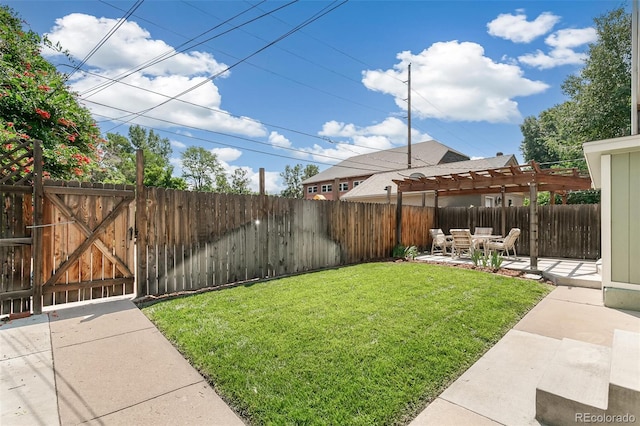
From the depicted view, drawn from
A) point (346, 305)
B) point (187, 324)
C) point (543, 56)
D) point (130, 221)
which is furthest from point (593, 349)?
point (543, 56)

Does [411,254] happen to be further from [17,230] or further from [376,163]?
[376,163]

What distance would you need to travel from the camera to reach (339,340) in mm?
3043

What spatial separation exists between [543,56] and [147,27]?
1348 cm

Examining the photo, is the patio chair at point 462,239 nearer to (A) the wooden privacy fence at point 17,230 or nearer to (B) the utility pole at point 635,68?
(B) the utility pole at point 635,68

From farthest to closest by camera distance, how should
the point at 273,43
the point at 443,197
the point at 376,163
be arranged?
1. the point at 376,163
2. the point at 443,197
3. the point at 273,43

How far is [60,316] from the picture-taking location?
12.7 feet

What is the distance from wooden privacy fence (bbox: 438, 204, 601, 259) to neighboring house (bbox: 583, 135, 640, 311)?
19.6ft

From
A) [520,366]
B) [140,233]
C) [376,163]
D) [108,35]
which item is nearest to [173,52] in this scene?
[108,35]

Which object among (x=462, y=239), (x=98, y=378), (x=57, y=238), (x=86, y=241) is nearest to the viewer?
(x=98, y=378)

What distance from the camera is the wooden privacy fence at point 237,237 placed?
15.9 ft

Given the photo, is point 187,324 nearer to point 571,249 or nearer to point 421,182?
point 421,182

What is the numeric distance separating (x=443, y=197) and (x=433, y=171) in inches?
139

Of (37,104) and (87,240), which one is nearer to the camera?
(87,240)

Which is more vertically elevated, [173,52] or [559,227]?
[173,52]
